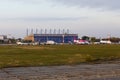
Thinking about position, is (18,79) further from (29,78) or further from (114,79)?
(114,79)

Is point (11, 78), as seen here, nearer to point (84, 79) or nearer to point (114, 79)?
point (84, 79)

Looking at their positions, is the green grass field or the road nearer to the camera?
the road

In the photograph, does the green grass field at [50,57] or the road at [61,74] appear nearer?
the road at [61,74]

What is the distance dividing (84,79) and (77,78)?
0.78 meters

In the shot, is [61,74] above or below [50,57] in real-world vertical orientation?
below

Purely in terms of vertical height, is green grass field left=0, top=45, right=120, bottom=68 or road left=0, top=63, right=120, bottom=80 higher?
green grass field left=0, top=45, right=120, bottom=68

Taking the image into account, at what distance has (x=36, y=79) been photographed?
2056cm

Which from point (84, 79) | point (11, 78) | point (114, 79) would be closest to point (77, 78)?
point (84, 79)

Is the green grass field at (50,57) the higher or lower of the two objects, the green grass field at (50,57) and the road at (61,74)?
the higher

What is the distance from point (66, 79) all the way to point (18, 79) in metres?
2.91

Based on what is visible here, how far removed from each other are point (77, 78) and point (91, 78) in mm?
875

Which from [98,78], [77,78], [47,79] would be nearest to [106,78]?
[98,78]

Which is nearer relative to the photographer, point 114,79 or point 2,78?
point 114,79

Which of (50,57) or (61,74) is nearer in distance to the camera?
(61,74)
